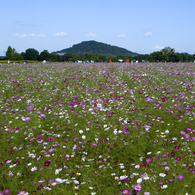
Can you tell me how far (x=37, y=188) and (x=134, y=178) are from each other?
1.49 meters

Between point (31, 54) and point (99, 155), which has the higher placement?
point (31, 54)

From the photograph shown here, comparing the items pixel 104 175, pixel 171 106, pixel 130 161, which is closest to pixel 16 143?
pixel 104 175

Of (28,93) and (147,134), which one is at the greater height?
(28,93)

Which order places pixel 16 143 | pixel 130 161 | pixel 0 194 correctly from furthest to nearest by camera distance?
pixel 16 143, pixel 130 161, pixel 0 194

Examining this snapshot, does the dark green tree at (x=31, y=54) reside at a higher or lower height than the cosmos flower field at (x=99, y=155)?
higher

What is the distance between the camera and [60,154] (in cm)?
329

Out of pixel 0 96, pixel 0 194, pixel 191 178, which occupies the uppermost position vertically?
pixel 0 96

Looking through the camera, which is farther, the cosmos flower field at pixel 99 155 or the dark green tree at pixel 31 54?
the dark green tree at pixel 31 54

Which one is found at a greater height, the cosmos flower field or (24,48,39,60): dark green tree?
(24,48,39,60): dark green tree

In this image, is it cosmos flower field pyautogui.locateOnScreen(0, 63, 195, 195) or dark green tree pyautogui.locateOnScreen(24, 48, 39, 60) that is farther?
dark green tree pyautogui.locateOnScreen(24, 48, 39, 60)

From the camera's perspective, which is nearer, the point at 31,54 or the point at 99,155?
the point at 99,155

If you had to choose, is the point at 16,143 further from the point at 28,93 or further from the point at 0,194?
the point at 28,93

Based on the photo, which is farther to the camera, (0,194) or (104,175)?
(104,175)

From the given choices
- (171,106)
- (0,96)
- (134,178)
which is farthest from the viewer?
(0,96)
